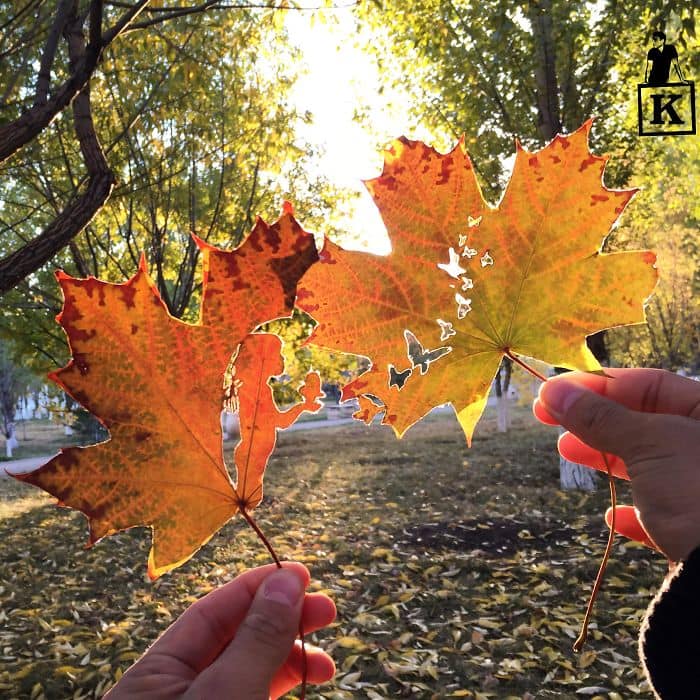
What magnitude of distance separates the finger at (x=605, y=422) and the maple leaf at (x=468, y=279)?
11cm

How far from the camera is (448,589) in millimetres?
5141

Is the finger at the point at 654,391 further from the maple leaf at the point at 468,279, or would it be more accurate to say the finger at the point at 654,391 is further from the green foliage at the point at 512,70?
the green foliage at the point at 512,70

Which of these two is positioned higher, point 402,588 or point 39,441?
point 402,588

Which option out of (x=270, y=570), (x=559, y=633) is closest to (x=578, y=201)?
(x=270, y=570)

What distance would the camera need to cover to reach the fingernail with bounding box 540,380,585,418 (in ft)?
2.86

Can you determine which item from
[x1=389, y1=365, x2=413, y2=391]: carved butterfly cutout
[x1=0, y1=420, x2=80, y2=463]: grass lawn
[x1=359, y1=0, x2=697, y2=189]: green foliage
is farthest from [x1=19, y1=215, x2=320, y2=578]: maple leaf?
[x1=0, y1=420, x2=80, y2=463]: grass lawn

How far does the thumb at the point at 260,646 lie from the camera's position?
2.85ft

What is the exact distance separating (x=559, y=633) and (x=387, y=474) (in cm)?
626

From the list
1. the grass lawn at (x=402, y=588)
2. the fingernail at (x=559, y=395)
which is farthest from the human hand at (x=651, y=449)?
the grass lawn at (x=402, y=588)

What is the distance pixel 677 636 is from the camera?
78 cm

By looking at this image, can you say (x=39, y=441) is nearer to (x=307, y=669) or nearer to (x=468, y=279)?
(x=307, y=669)

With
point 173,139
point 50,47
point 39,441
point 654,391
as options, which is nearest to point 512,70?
point 173,139

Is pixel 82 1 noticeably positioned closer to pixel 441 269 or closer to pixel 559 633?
pixel 441 269

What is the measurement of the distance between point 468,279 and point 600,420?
299mm
